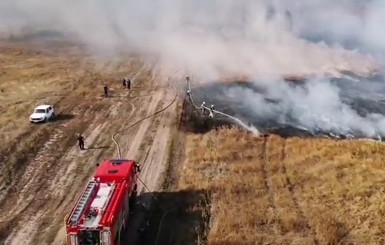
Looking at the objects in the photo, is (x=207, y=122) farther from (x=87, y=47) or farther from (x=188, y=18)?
(x=188, y=18)

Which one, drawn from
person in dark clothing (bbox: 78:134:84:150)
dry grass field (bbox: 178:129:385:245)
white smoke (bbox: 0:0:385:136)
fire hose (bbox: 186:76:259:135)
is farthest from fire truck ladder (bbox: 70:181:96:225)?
white smoke (bbox: 0:0:385:136)

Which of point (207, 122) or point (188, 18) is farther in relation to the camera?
point (188, 18)

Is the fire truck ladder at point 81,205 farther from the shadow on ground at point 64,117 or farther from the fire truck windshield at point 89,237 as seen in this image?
the shadow on ground at point 64,117

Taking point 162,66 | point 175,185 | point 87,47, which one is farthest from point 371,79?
point 87,47

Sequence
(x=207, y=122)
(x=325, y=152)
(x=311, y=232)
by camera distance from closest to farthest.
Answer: (x=311, y=232), (x=325, y=152), (x=207, y=122)

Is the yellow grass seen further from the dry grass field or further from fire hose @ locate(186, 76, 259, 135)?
the dry grass field
